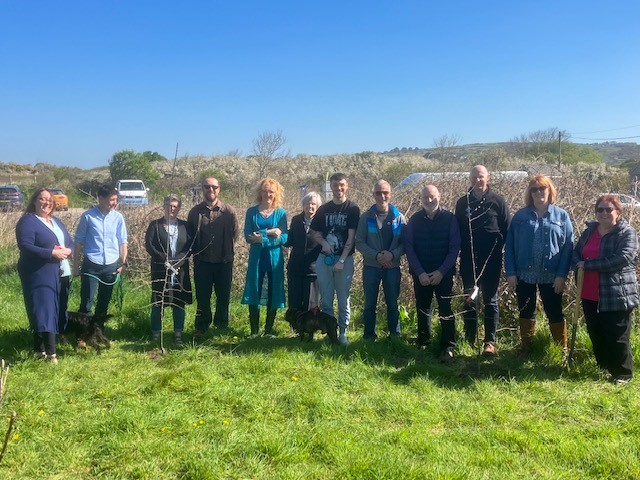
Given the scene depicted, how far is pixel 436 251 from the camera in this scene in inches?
197

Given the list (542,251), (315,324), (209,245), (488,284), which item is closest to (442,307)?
(488,284)

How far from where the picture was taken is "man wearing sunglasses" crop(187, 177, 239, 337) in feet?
18.2

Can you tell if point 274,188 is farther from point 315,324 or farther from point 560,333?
point 560,333

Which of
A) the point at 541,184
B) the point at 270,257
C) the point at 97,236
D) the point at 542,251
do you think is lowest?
the point at 270,257

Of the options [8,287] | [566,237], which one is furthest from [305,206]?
[8,287]

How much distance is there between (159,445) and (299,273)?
2.84 meters

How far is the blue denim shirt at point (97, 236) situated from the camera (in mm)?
5387

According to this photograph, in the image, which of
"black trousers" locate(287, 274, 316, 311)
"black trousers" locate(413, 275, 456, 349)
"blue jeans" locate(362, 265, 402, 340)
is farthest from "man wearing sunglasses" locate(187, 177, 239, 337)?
"black trousers" locate(413, 275, 456, 349)

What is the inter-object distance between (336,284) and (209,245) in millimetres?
1415

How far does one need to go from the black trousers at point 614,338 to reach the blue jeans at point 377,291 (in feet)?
5.86

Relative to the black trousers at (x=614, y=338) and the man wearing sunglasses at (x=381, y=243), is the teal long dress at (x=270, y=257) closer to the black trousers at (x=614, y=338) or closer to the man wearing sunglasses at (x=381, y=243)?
the man wearing sunglasses at (x=381, y=243)

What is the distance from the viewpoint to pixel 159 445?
3201 millimetres

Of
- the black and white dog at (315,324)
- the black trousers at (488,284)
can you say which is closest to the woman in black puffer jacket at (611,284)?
the black trousers at (488,284)

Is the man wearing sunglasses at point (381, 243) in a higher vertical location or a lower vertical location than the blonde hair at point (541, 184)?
lower
